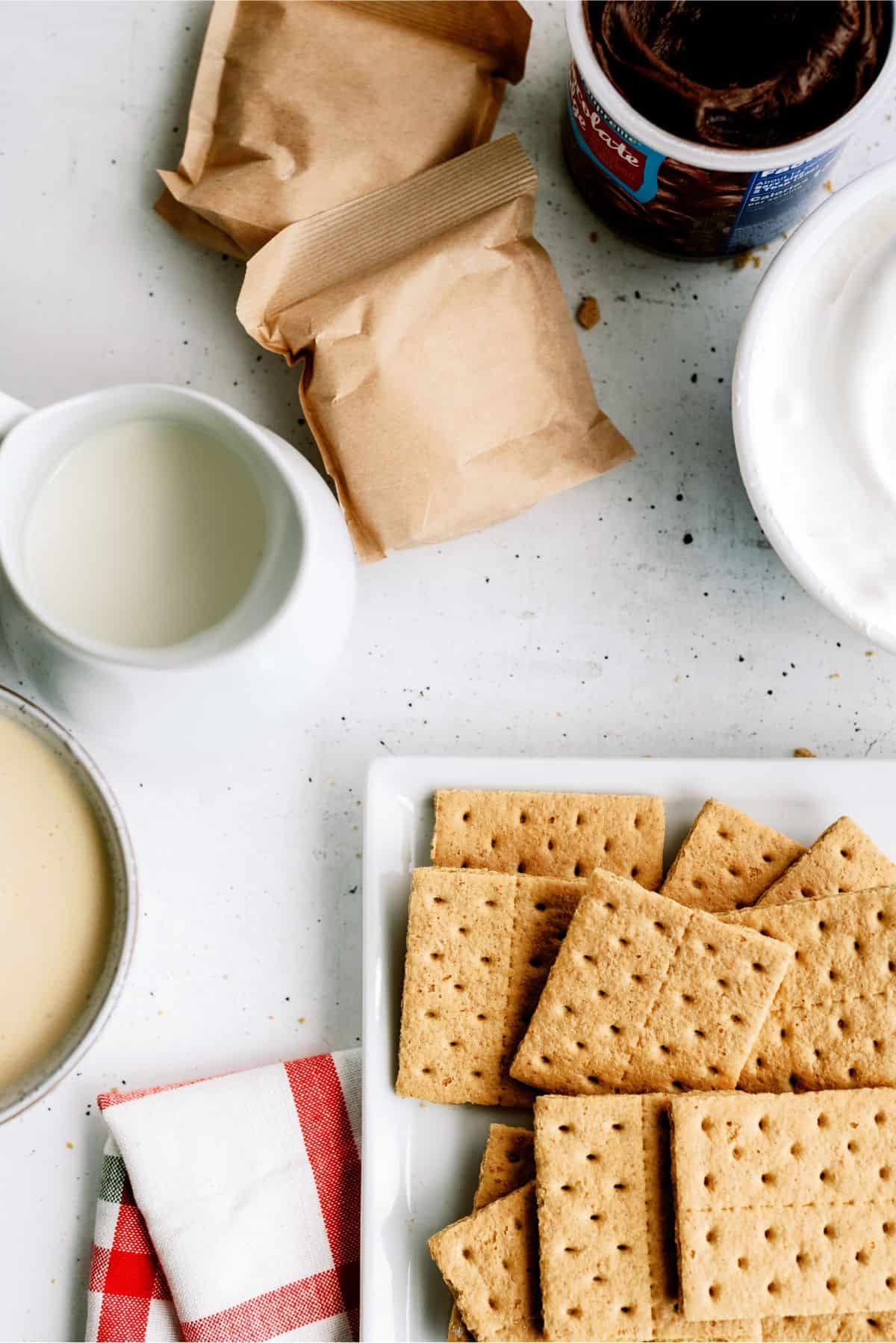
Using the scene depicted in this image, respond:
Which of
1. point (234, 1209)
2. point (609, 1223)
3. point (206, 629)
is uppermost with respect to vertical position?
point (206, 629)

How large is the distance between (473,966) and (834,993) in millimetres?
216

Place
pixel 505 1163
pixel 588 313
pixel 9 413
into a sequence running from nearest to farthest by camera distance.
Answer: pixel 9 413 < pixel 505 1163 < pixel 588 313

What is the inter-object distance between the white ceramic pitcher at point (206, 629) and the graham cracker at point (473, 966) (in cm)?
16

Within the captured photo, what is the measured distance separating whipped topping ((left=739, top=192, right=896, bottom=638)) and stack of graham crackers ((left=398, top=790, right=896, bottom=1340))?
6.8 inches

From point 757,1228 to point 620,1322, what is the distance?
0.09m

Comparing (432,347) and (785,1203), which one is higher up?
(432,347)

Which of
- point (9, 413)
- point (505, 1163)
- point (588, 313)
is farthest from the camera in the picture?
point (588, 313)

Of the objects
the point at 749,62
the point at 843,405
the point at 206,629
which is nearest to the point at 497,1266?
the point at 206,629

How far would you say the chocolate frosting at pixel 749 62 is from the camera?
625 millimetres

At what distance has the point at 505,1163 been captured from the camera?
27.4 inches

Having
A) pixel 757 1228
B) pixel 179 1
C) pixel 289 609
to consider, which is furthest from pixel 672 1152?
pixel 179 1

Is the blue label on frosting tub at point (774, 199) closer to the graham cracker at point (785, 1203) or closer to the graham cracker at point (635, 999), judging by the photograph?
the graham cracker at point (635, 999)

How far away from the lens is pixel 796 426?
27.3 inches

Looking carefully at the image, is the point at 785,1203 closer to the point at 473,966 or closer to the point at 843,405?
the point at 473,966
